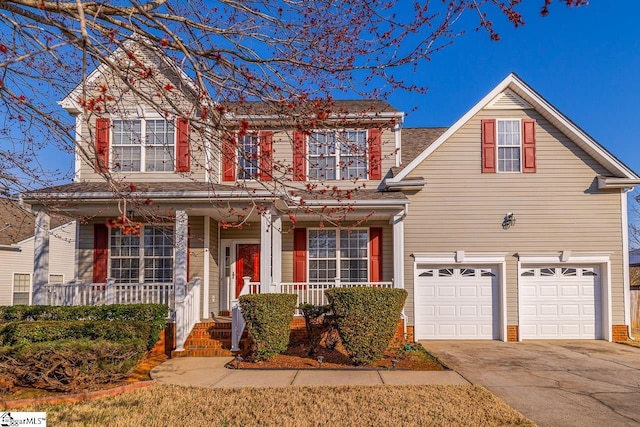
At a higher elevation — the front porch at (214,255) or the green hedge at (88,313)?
the front porch at (214,255)

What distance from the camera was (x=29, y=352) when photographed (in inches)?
277

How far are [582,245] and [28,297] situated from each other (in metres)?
19.6

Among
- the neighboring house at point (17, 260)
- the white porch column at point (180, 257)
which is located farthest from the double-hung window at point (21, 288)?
the white porch column at point (180, 257)

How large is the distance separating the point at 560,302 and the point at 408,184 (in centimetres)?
500

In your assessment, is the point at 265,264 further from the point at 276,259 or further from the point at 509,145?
the point at 509,145

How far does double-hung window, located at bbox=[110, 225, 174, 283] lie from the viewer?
42.3 feet

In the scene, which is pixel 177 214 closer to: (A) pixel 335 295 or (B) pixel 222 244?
(B) pixel 222 244

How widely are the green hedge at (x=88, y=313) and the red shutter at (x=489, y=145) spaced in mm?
8694

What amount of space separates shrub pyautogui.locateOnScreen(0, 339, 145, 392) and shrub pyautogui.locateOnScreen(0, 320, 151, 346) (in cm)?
137

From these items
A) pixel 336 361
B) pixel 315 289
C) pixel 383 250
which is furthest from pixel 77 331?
pixel 383 250

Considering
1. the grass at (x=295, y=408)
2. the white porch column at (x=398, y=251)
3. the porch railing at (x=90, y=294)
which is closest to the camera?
the grass at (x=295, y=408)

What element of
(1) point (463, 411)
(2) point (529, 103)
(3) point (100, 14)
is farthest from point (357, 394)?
(2) point (529, 103)

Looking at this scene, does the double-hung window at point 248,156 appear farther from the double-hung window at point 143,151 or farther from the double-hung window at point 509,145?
Answer: the double-hung window at point 509,145

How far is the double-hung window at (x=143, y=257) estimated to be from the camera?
1291 cm
